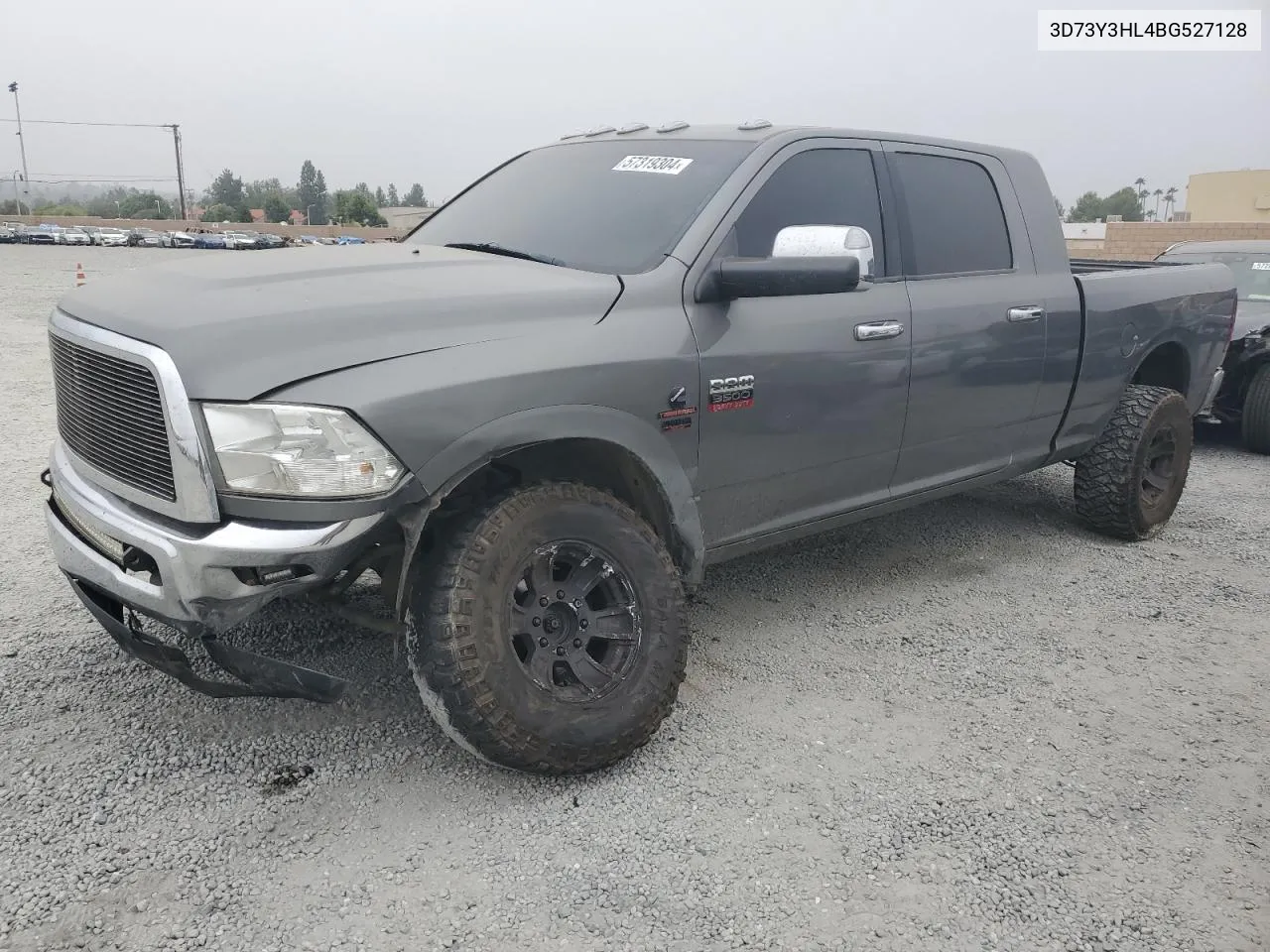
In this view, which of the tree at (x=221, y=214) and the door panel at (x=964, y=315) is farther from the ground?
the tree at (x=221, y=214)

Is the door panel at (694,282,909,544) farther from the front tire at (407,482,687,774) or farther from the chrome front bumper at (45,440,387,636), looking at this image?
the chrome front bumper at (45,440,387,636)

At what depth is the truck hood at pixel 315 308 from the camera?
237 centimetres

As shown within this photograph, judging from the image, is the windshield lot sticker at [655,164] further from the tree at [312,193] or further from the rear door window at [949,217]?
the tree at [312,193]

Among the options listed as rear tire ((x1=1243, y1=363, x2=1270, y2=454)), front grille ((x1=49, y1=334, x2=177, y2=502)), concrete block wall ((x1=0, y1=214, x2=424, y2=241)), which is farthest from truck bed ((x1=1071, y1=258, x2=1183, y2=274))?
concrete block wall ((x1=0, y1=214, x2=424, y2=241))

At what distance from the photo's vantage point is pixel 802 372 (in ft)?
11.0

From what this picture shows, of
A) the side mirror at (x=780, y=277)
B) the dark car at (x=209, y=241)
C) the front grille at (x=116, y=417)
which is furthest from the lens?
the dark car at (x=209, y=241)

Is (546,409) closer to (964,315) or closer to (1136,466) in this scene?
(964,315)

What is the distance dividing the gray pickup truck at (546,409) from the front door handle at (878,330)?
1 centimetres

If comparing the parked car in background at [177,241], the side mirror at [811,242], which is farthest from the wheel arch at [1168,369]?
the parked car in background at [177,241]

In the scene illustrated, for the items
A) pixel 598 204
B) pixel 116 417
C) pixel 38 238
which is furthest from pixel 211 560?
pixel 38 238

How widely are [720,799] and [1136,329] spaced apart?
11.6ft

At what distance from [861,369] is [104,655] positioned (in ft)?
9.24

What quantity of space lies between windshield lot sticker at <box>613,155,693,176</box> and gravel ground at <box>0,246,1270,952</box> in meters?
1.73

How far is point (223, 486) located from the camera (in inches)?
91.9
